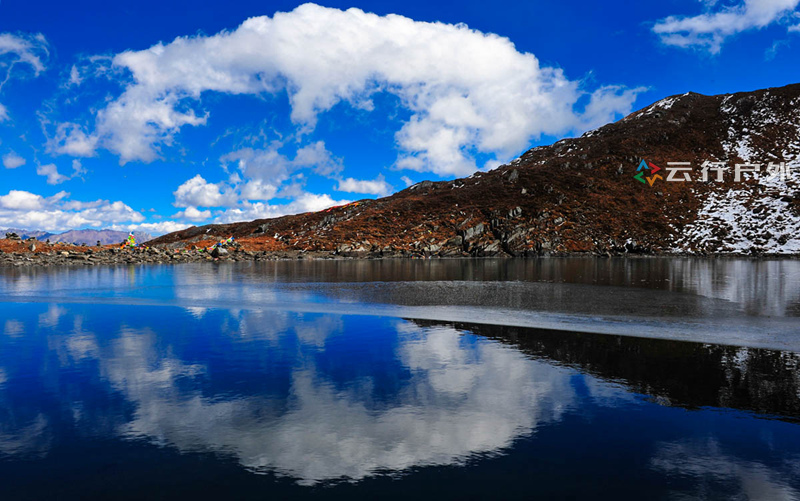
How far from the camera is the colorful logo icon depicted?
155 metres

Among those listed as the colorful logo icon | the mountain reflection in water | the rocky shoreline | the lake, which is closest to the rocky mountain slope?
the colorful logo icon

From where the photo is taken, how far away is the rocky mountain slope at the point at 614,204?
126m

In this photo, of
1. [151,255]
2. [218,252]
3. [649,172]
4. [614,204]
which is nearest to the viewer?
[151,255]

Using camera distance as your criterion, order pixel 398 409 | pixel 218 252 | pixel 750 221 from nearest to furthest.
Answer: pixel 398 409
pixel 218 252
pixel 750 221

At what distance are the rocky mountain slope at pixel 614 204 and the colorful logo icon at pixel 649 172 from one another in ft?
1.49

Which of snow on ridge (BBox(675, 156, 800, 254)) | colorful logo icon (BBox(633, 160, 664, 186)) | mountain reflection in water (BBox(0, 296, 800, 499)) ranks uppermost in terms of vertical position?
colorful logo icon (BBox(633, 160, 664, 186))

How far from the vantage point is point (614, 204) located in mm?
143250

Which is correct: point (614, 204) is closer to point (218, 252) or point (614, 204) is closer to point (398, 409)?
point (218, 252)

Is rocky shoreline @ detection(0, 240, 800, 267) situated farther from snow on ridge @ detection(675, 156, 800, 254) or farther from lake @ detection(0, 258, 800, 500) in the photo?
lake @ detection(0, 258, 800, 500)

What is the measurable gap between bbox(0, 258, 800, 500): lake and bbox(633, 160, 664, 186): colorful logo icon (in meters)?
146

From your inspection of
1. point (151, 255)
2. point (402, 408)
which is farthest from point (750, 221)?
point (402, 408)

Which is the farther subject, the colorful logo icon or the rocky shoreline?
the colorful logo icon

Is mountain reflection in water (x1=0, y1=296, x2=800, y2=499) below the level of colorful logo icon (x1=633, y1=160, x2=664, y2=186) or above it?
below

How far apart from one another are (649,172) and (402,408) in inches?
6674
